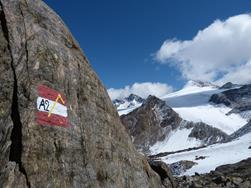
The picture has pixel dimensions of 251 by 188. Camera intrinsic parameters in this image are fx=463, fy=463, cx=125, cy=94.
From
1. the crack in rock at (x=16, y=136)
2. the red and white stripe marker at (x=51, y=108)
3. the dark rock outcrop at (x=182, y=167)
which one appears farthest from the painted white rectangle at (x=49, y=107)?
the dark rock outcrop at (x=182, y=167)

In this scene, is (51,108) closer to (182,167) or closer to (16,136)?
(16,136)

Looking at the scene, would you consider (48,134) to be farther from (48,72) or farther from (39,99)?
(48,72)

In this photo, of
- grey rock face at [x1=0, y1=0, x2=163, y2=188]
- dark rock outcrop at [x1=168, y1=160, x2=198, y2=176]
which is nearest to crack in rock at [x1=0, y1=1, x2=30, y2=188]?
grey rock face at [x1=0, y1=0, x2=163, y2=188]

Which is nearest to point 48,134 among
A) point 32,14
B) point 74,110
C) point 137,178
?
point 74,110

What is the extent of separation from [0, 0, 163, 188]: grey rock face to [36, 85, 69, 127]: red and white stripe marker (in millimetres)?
164

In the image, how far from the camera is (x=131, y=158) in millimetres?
17234

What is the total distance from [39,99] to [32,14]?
3.15 metres

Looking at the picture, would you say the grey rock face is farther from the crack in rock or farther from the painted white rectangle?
the painted white rectangle

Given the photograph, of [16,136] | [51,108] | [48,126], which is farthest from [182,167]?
[16,136]

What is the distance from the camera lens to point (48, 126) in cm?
1302

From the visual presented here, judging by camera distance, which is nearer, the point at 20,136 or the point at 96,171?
the point at 20,136

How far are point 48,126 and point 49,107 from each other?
62cm

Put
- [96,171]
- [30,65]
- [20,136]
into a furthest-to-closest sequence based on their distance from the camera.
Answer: [96,171] → [30,65] → [20,136]

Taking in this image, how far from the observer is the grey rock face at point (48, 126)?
12328 mm
